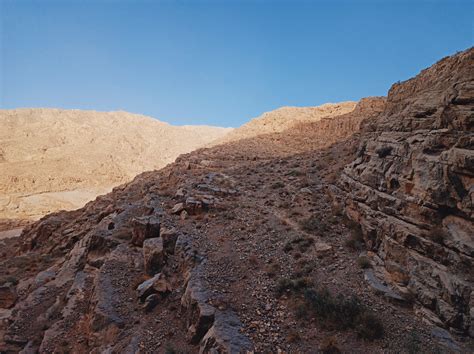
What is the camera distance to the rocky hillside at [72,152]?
129 feet

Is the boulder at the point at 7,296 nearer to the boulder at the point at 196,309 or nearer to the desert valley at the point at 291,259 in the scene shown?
the desert valley at the point at 291,259

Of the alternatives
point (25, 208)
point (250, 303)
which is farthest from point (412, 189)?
point (25, 208)

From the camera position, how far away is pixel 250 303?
7.45 m

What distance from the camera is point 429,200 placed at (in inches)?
272

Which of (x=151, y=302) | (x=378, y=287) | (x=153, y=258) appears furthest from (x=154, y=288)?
(x=378, y=287)

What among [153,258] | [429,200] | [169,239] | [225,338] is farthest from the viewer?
[169,239]

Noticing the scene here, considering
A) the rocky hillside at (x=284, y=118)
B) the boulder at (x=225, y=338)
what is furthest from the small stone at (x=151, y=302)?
the rocky hillside at (x=284, y=118)

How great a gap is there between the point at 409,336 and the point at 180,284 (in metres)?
5.79

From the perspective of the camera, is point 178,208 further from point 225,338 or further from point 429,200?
point 429,200

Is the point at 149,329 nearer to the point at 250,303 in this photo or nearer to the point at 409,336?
the point at 250,303

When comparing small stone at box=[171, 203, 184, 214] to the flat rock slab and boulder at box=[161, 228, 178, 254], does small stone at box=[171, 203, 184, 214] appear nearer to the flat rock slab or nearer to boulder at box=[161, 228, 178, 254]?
boulder at box=[161, 228, 178, 254]

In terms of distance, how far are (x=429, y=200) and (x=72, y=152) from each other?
57.0 metres

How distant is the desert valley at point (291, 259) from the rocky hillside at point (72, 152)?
26586mm

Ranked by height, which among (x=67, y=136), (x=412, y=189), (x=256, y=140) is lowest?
(x=412, y=189)
